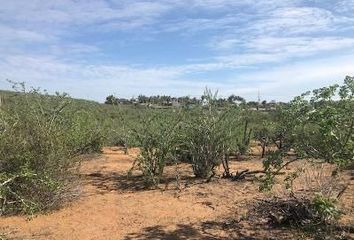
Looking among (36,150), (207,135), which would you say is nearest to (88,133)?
(207,135)

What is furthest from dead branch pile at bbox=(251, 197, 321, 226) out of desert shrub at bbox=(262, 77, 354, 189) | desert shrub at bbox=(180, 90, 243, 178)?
desert shrub at bbox=(180, 90, 243, 178)

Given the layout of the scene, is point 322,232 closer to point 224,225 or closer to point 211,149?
point 224,225

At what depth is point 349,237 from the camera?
7230 mm

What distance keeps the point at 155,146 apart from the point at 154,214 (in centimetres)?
287

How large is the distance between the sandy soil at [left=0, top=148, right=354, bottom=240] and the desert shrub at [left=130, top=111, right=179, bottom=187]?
0.37 meters

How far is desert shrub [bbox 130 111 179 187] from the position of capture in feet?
37.4

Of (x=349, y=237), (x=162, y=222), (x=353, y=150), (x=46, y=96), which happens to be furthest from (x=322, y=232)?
(x=46, y=96)

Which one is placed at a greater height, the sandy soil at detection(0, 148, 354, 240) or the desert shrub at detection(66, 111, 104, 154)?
the desert shrub at detection(66, 111, 104, 154)

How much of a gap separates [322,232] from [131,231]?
2.99m

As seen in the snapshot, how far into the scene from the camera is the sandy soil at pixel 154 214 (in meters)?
7.88

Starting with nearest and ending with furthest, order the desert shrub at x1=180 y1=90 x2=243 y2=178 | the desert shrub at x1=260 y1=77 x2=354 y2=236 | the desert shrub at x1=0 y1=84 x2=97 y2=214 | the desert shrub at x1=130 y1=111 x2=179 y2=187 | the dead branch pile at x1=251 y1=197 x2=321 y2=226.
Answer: the desert shrub at x1=260 y1=77 x2=354 y2=236
the dead branch pile at x1=251 y1=197 x2=321 y2=226
the desert shrub at x1=0 y1=84 x2=97 y2=214
the desert shrub at x1=130 y1=111 x2=179 y2=187
the desert shrub at x1=180 y1=90 x2=243 y2=178

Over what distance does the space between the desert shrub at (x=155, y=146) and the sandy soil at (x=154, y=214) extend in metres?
0.37

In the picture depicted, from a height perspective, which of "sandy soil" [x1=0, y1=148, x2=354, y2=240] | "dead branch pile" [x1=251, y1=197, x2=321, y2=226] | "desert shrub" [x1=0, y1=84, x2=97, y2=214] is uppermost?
"desert shrub" [x1=0, y1=84, x2=97, y2=214]

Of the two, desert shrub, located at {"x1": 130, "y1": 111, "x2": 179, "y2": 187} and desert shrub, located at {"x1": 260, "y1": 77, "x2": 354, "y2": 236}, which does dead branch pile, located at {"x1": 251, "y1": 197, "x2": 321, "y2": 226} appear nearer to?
desert shrub, located at {"x1": 260, "y1": 77, "x2": 354, "y2": 236}
